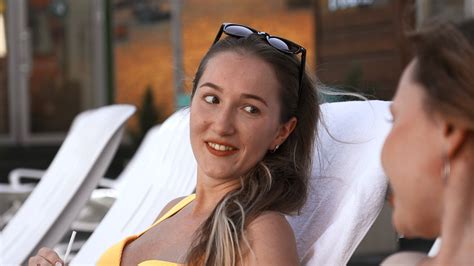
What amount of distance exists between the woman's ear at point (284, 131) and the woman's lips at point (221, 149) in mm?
112

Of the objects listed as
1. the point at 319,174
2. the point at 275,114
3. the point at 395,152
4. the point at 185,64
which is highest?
the point at 395,152

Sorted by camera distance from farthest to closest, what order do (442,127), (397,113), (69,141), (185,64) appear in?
(185,64)
(69,141)
(397,113)
(442,127)

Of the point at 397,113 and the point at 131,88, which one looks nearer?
the point at 397,113

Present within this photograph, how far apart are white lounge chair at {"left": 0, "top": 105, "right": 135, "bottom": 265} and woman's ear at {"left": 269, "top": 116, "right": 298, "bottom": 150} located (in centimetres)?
160

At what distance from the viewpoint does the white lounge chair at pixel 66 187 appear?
379 cm

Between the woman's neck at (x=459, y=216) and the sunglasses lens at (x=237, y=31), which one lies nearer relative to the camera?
the woman's neck at (x=459, y=216)

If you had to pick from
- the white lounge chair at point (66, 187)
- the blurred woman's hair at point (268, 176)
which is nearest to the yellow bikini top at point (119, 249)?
the blurred woman's hair at point (268, 176)

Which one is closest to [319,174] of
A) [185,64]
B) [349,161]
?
[349,161]

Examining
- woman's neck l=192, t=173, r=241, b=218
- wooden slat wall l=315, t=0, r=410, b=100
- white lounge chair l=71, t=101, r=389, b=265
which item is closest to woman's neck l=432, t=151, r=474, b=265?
white lounge chair l=71, t=101, r=389, b=265

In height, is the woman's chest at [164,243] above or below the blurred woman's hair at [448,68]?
below

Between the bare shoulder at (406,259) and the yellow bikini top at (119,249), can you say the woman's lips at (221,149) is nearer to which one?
the yellow bikini top at (119,249)

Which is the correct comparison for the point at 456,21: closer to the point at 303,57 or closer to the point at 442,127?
the point at 442,127

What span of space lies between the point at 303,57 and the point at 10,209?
471cm

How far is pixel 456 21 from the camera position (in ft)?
4.33
